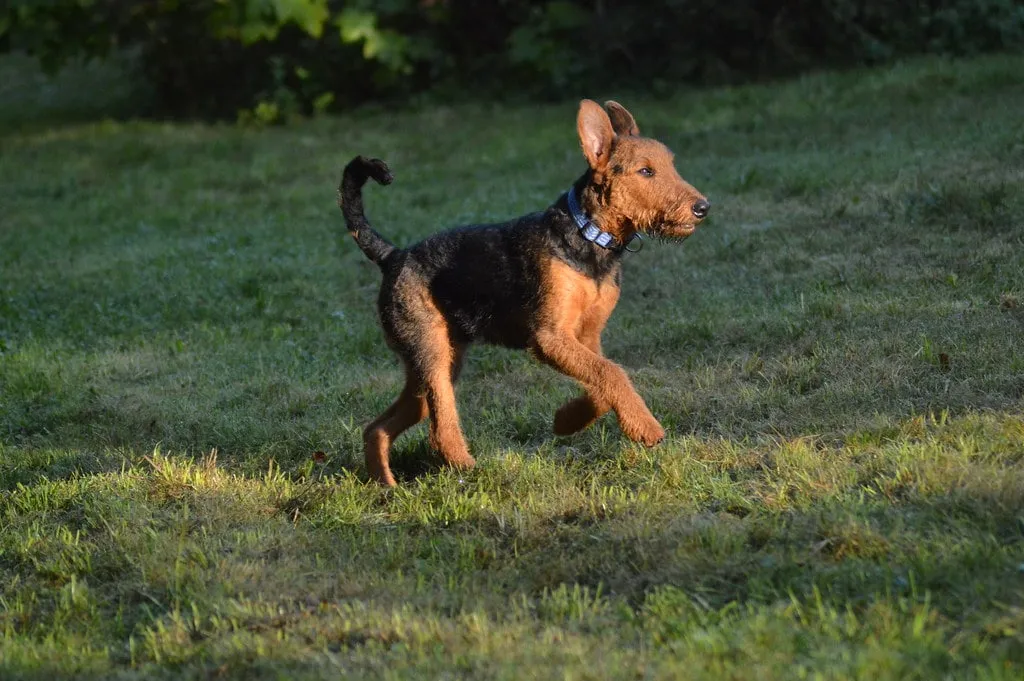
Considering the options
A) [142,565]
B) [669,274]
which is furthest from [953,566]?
[669,274]

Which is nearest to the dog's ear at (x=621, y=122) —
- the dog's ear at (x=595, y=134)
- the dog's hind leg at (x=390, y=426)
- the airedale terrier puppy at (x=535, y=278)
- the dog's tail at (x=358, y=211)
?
the airedale terrier puppy at (x=535, y=278)

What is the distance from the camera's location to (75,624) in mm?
4664

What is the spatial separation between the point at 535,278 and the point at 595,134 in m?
0.72

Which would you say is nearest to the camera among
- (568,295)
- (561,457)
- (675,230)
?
(568,295)

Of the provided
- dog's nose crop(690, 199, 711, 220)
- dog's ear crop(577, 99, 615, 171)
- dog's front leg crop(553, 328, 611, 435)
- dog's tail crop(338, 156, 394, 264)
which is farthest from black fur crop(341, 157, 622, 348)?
dog's nose crop(690, 199, 711, 220)

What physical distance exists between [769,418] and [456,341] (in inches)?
61.8

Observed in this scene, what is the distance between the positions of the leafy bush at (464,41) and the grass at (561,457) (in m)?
3.88

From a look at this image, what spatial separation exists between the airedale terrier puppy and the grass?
1.11ft

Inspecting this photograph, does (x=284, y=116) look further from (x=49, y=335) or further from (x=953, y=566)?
(x=953, y=566)

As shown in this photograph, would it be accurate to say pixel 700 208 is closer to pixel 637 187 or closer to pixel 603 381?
pixel 637 187

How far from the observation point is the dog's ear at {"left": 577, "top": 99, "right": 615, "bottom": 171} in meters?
5.77

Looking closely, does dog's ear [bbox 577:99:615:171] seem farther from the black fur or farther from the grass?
the grass

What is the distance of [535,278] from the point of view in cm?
570

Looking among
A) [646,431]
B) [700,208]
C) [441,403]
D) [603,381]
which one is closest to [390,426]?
[441,403]
